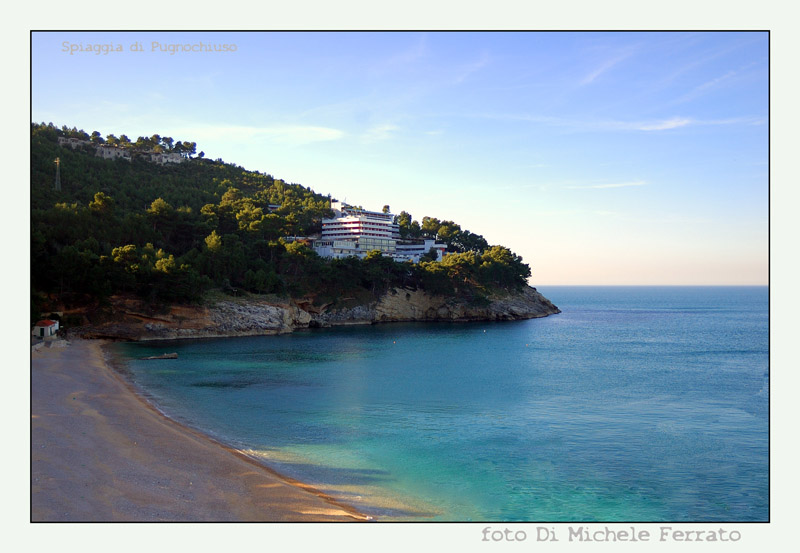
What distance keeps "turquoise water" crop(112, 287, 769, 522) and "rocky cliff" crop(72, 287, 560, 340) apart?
4.15 meters

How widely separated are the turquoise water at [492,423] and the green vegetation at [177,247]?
7.91 m

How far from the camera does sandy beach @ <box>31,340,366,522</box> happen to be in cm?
1180

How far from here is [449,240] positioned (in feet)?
359

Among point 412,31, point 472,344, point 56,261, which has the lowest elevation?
point 472,344

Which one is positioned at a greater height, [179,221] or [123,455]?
[179,221]

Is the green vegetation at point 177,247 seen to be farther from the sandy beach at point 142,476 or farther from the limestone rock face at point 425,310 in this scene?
the sandy beach at point 142,476

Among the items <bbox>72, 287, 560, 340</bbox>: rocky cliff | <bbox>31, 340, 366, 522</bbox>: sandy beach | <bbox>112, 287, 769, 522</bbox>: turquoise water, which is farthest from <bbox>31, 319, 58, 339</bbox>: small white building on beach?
<bbox>31, 340, 366, 522</bbox>: sandy beach

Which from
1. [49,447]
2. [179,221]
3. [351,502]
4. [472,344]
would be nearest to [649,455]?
[351,502]

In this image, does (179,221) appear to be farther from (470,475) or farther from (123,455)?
(470,475)

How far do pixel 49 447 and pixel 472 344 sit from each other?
40034mm

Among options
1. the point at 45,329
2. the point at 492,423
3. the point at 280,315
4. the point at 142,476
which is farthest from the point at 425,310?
the point at 142,476

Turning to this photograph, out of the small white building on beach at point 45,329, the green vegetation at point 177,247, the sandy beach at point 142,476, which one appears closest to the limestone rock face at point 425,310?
the green vegetation at point 177,247

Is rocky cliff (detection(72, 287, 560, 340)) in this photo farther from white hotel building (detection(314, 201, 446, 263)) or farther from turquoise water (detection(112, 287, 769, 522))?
white hotel building (detection(314, 201, 446, 263))

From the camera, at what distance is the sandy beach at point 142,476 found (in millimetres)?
11805
